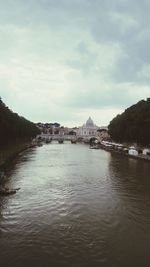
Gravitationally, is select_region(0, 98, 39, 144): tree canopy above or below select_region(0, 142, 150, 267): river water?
above

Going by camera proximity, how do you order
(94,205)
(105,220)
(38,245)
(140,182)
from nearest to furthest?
(38,245) < (105,220) < (94,205) < (140,182)

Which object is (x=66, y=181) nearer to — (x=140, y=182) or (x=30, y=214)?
(x=140, y=182)

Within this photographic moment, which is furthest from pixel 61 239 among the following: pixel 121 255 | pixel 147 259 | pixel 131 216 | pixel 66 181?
pixel 66 181

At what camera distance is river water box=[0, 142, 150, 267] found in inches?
771

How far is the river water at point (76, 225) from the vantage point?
19.6m

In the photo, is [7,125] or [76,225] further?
[7,125]

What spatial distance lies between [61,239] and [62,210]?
297 inches

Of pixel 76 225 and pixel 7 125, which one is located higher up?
pixel 7 125

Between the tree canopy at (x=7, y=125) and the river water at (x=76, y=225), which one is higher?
the tree canopy at (x=7, y=125)

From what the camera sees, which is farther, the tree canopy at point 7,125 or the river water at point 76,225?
the tree canopy at point 7,125

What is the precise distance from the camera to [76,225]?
83.7ft

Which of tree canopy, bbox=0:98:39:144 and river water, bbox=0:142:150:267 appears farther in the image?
tree canopy, bbox=0:98:39:144

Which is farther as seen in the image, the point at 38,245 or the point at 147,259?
the point at 38,245

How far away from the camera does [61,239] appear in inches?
883
